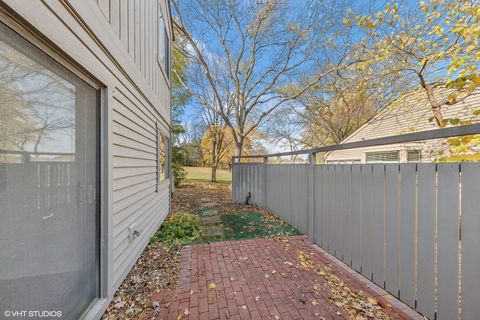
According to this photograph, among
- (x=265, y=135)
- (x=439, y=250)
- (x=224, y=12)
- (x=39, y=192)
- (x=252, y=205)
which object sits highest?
(x=224, y=12)

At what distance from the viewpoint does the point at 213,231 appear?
4.64m

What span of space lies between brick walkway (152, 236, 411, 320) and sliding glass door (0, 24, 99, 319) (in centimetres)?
101

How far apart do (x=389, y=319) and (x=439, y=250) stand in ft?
2.73

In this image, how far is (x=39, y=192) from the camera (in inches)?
53.3

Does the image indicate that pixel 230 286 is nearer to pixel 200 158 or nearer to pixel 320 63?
pixel 320 63

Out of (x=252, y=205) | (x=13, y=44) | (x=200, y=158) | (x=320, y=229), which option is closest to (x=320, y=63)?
(x=252, y=205)

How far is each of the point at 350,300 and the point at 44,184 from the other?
9.99 feet

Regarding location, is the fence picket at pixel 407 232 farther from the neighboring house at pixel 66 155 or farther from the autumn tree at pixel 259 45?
the autumn tree at pixel 259 45

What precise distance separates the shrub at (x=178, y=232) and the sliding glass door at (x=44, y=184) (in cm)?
202

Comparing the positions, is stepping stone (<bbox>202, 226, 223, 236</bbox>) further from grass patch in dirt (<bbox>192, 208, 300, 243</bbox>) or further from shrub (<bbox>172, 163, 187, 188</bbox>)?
shrub (<bbox>172, 163, 187, 188</bbox>)

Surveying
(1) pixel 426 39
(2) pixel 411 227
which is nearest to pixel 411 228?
(2) pixel 411 227

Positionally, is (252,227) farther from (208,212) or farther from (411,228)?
(411,228)

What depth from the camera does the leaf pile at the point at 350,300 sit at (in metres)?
2.07

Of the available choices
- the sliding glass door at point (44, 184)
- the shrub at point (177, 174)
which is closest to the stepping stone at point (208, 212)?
the sliding glass door at point (44, 184)
